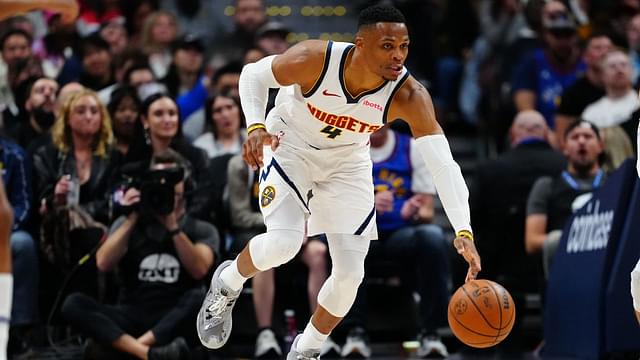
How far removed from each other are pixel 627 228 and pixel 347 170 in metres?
2.42

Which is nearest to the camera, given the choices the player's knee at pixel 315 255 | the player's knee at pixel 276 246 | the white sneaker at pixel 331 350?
the player's knee at pixel 276 246

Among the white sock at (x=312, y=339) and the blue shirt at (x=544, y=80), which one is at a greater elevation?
the blue shirt at (x=544, y=80)

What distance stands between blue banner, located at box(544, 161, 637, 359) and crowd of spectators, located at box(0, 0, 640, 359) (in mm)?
422

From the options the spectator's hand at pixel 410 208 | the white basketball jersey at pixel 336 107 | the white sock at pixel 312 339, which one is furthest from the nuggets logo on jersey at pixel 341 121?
the spectator's hand at pixel 410 208

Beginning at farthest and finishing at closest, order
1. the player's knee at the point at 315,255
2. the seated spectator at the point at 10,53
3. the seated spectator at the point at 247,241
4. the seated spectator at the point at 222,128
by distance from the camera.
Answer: the seated spectator at the point at 10,53 < the seated spectator at the point at 222,128 < the player's knee at the point at 315,255 < the seated spectator at the point at 247,241

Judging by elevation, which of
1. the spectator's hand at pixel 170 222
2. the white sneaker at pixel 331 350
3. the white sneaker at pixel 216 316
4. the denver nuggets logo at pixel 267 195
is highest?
the denver nuggets logo at pixel 267 195

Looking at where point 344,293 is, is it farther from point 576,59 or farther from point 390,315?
point 576,59

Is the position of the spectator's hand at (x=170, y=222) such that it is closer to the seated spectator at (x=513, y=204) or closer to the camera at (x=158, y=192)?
the camera at (x=158, y=192)

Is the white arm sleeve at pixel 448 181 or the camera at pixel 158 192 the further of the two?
the camera at pixel 158 192

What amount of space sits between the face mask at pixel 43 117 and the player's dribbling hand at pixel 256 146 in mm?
3929

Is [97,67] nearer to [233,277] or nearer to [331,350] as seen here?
[331,350]

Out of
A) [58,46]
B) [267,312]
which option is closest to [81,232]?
[267,312]

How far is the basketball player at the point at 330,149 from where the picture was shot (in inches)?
255

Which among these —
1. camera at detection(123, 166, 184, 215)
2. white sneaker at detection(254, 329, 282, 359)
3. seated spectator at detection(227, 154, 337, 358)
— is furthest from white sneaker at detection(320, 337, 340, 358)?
camera at detection(123, 166, 184, 215)
